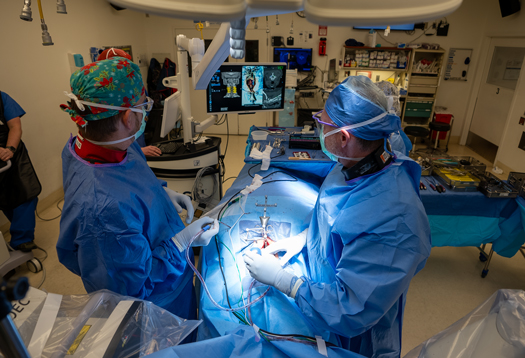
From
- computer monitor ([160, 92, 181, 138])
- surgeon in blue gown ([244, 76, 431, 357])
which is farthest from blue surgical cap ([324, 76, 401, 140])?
computer monitor ([160, 92, 181, 138])

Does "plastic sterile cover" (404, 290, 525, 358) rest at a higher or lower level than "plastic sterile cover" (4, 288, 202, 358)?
lower

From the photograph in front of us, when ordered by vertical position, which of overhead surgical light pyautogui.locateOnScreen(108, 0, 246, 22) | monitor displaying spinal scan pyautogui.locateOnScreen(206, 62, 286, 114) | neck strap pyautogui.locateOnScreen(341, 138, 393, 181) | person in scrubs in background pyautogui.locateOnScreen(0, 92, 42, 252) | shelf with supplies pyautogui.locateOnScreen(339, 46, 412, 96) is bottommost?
person in scrubs in background pyautogui.locateOnScreen(0, 92, 42, 252)

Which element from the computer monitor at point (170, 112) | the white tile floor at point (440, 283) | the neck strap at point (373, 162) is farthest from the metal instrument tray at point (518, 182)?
the computer monitor at point (170, 112)

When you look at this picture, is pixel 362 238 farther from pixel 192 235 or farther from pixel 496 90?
pixel 496 90

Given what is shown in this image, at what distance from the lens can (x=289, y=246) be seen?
62.2 inches

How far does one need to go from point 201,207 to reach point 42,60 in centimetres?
259

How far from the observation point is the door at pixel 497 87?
16.2 ft

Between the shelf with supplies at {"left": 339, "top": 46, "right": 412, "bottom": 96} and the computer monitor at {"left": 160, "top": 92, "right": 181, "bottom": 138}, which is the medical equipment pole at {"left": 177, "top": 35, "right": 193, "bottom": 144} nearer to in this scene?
the computer monitor at {"left": 160, "top": 92, "right": 181, "bottom": 138}

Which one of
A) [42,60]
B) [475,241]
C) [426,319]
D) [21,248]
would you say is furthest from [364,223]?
[42,60]

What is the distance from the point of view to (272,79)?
8.79 feet

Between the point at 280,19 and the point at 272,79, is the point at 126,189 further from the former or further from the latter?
the point at 280,19

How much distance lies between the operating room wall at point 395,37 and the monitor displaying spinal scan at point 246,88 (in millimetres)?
3240

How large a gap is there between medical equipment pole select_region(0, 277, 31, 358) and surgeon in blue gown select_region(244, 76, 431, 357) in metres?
0.89

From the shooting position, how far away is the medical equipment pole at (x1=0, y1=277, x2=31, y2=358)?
0.38 metres
